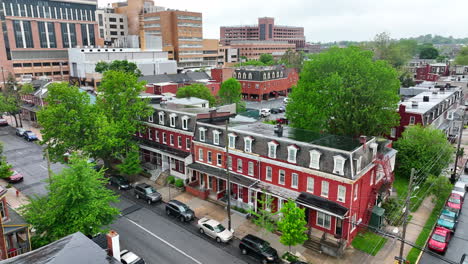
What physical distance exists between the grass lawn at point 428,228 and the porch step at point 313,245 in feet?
23.3

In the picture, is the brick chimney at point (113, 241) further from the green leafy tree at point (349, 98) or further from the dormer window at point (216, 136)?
the green leafy tree at point (349, 98)

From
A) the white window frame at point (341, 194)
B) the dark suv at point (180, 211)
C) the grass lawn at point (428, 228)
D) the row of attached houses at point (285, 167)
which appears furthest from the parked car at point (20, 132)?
the grass lawn at point (428, 228)

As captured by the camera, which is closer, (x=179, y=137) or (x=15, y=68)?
(x=179, y=137)

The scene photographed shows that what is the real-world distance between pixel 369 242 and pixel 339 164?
7771 mm

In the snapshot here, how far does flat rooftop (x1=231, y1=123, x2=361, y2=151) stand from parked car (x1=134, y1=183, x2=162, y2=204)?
441 inches

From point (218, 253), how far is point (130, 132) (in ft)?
68.8

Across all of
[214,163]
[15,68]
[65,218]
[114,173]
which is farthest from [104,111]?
[15,68]

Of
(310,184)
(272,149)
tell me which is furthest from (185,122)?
(310,184)

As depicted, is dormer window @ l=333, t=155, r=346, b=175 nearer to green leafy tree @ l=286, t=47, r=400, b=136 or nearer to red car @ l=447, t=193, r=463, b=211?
green leafy tree @ l=286, t=47, r=400, b=136

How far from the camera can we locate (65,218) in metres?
23.5

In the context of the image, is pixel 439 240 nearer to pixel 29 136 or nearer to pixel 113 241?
pixel 113 241

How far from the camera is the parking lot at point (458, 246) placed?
87.1ft

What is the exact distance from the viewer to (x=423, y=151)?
126 feet

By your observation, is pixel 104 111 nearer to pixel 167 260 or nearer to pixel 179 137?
pixel 179 137
